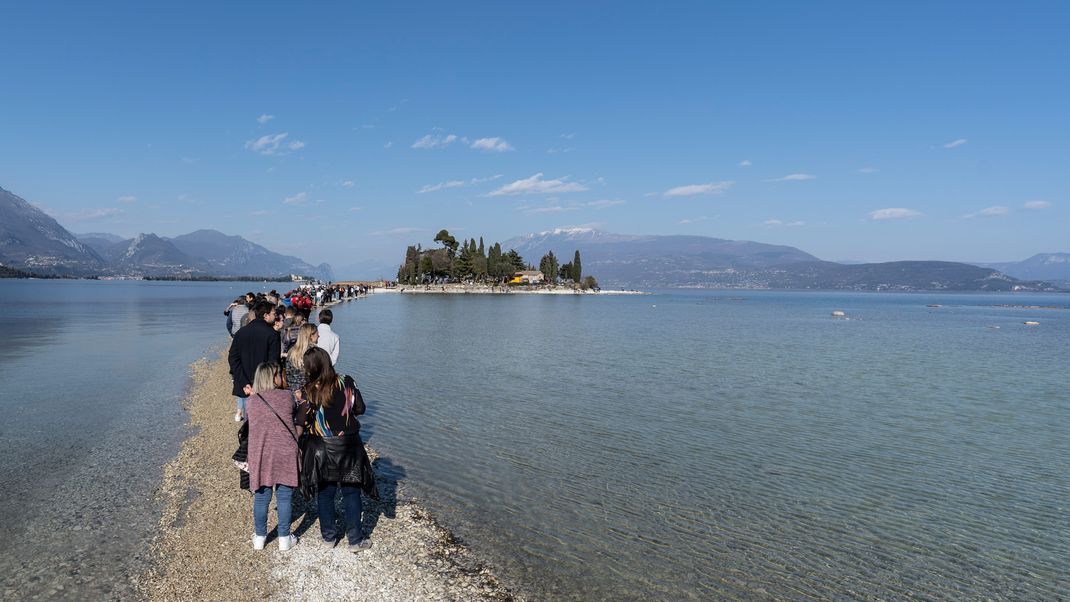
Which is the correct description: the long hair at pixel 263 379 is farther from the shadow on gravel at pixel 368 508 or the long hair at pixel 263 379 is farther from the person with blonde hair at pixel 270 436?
the shadow on gravel at pixel 368 508

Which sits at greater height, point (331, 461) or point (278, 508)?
point (331, 461)

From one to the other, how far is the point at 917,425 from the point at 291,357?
1667 centimetres

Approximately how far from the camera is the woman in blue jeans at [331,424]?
6.57 meters

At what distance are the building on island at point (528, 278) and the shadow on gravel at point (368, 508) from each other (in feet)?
553

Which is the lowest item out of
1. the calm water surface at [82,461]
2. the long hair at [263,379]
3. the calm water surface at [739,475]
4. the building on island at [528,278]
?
the calm water surface at [739,475]

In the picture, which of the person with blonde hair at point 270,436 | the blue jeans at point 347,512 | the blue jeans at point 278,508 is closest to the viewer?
the person with blonde hair at point 270,436

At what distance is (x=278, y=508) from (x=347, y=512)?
84 centimetres

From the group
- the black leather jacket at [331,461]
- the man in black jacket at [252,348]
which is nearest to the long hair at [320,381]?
the black leather jacket at [331,461]

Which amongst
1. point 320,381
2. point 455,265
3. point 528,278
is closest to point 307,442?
point 320,381

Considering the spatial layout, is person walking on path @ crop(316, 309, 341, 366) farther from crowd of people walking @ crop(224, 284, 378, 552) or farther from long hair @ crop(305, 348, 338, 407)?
long hair @ crop(305, 348, 338, 407)

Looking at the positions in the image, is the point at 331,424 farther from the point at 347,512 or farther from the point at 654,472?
the point at 654,472

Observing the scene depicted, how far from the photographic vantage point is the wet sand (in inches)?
257

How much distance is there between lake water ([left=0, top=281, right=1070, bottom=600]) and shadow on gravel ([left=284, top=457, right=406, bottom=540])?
1.25 ft

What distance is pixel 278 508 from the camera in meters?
7.24
